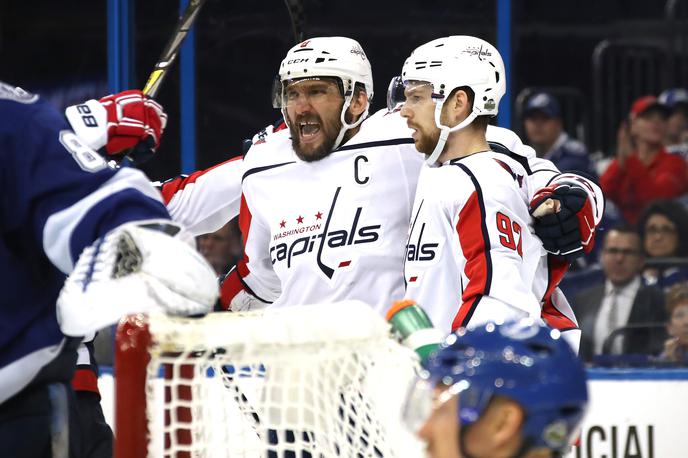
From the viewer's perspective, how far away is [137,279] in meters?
1.82

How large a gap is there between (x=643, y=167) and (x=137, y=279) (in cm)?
391

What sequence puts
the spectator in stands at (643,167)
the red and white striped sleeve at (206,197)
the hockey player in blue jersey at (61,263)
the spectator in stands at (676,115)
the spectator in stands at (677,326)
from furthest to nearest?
1. the spectator in stands at (676,115)
2. the spectator in stands at (643,167)
3. the spectator in stands at (677,326)
4. the red and white striped sleeve at (206,197)
5. the hockey player in blue jersey at (61,263)

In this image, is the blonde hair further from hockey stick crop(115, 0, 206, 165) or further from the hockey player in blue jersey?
the hockey player in blue jersey

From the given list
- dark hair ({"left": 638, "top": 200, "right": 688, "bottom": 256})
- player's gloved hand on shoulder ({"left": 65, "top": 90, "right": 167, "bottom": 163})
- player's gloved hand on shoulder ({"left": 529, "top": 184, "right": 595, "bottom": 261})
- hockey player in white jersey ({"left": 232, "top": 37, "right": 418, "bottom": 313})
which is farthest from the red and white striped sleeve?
dark hair ({"left": 638, "top": 200, "right": 688, "bottom": 256})

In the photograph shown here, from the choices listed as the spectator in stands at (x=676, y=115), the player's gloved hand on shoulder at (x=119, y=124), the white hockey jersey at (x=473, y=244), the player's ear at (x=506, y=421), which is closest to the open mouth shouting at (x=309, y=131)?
the white hockey jersey at (x=473, y=244)

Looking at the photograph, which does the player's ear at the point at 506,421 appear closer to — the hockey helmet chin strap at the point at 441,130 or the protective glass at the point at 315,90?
the hockey helmet chin strap at the point at 441,130

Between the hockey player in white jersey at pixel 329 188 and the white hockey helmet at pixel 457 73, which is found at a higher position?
the white hockey helmet at pixel 457 73

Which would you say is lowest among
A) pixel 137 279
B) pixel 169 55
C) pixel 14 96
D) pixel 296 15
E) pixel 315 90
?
pixel 137 279

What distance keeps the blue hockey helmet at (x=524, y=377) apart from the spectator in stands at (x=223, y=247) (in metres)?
3.47

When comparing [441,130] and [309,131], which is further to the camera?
[309,131]

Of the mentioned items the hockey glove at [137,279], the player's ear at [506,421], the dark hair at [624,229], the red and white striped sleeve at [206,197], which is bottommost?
the player's ear at [506,421]

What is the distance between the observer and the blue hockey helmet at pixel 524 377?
1719 millimetres

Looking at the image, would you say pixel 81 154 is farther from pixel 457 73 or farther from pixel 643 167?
pixel 643 167

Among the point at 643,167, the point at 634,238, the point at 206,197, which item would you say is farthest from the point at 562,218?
the point at 643,167
